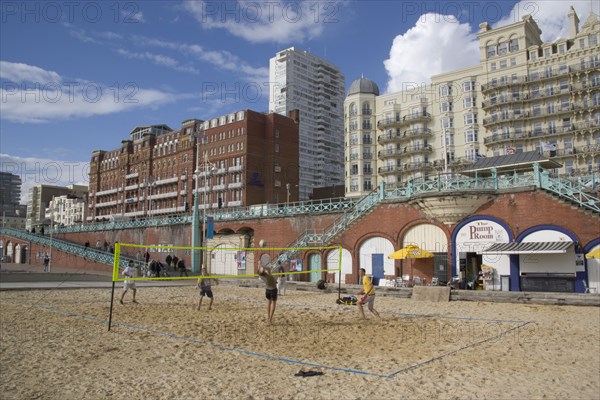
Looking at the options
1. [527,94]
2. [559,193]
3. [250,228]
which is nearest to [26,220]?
[250,228]

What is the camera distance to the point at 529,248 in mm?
24828

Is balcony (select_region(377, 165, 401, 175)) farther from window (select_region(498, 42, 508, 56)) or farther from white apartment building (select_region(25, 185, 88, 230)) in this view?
white apartment building (select_region(25, 185, 88, 230))

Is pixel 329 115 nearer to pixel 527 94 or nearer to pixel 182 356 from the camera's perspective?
pixel 527 94

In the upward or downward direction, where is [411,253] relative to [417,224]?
downward

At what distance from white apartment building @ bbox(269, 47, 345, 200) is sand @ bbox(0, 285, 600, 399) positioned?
110774 millimetres

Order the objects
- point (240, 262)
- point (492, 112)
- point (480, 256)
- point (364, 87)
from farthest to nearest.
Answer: point (364, 87)
point (492, 112)
point (240, 262)
point (480, 256)

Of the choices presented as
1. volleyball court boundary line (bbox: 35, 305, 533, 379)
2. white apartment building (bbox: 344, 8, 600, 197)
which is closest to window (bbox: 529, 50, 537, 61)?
white apartment building (bbox: 344, 8, 600, 197)

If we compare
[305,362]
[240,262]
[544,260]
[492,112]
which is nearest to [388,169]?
[492,112]

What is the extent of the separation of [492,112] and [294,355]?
66.5m

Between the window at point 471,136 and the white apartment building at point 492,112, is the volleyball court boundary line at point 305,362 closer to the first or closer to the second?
the white apartment building at point 492,112

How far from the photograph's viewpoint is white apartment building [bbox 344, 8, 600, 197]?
2372 inches

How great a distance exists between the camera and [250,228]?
44781 millimetres

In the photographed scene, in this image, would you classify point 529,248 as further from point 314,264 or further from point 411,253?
point 314,264

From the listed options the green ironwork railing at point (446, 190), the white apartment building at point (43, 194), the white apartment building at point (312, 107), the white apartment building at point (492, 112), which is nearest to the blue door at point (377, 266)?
the green ironwork railing at point (446, 190)
